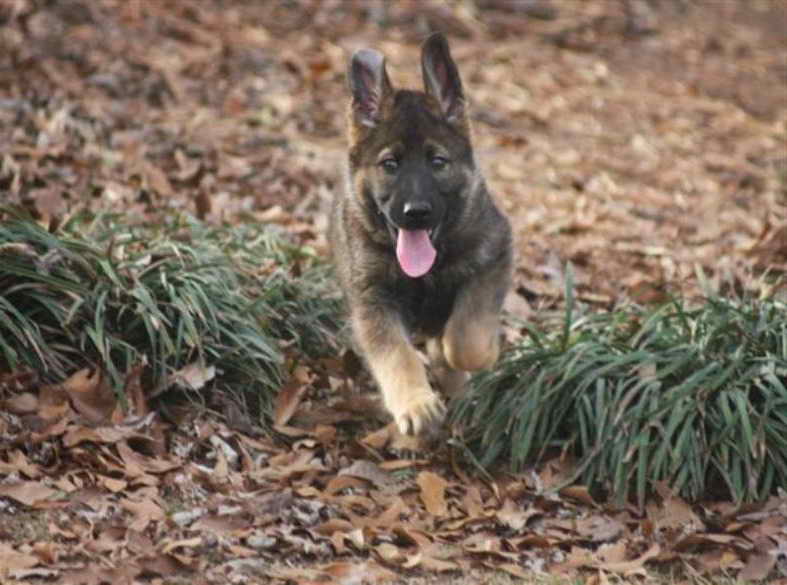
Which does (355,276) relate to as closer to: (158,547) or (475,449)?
(475,449)

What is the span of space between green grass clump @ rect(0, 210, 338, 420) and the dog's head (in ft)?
2.81

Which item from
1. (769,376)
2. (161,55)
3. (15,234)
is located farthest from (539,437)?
(161,55)

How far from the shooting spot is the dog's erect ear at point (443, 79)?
6.91m

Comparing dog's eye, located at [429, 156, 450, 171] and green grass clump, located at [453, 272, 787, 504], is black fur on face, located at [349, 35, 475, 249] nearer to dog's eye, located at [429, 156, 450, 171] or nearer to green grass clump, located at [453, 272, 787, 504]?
dog's eye, located at [429, 156, 450, 171]

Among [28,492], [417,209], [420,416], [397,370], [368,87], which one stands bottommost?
[28,492]

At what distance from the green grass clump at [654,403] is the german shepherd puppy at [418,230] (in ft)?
0.98

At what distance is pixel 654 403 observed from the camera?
658 centimetres

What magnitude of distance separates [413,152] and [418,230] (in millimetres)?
366

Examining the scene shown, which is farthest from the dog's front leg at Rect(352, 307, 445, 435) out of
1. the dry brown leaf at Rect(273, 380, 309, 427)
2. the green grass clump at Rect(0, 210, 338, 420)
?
the green grass clump at Rect(0, 210, 338, 420)

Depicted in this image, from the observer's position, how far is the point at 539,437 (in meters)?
6.79

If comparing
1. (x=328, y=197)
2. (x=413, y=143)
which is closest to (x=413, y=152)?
(x=413, y=143)

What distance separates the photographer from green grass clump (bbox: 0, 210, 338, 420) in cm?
661

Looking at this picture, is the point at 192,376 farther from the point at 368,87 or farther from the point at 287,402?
the point at 368,87

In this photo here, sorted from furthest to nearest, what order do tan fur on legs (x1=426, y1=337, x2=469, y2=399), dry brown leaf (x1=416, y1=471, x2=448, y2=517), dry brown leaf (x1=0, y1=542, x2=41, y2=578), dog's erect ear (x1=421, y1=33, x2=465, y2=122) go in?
tan fur on legs (x1=426, y1=337, x2=469, y2=399)
dog's erect ear (x1=421, y1=33, x2=465, y2=122)
dry brown leaf (x1=416, y1=471, x2=448, y2=517)
dry brown leaf (x1=0, y1=542, x2=41, y2=578)
